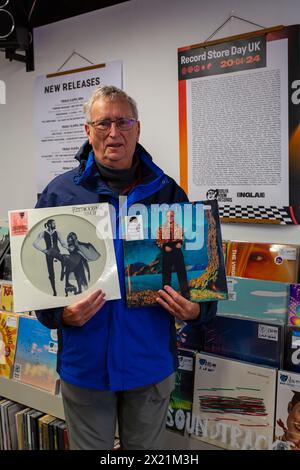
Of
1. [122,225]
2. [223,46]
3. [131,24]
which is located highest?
[131,24]

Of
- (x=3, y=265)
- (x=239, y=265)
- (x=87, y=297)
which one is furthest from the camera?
(x=3, y=265)

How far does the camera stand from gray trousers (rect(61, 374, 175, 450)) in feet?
4.23

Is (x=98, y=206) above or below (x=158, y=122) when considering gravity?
below

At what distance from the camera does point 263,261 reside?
1745mm

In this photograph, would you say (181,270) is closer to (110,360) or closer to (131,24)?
(110,360)

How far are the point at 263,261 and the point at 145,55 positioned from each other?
3.75 ft

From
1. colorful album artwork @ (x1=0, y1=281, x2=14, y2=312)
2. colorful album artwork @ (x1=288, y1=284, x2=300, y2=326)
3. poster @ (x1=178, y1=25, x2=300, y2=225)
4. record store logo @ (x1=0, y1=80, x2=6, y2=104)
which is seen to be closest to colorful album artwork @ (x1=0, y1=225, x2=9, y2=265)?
A: colorful album artwork @ (x1=0, y1=281, x2=14, y2=312)

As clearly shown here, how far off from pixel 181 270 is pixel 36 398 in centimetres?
121

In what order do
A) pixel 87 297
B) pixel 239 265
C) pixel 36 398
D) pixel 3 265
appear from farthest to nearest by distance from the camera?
1. pixel 3 265
2. pixel 36 398
3. pixel 239 265
4. pixel 87 297

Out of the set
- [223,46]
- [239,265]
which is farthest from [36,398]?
[223,46]

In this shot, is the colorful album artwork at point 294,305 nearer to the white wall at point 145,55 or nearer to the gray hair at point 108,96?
the white wall at point 145,55

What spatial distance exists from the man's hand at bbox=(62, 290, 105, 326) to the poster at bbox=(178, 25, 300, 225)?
879mm

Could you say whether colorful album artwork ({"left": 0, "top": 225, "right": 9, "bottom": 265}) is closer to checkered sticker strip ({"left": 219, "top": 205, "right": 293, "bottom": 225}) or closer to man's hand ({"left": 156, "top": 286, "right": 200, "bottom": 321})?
checkered sticker strip ({"left": 219, "top": 205, "right": 293, "bottom": 225})

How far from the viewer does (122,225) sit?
1.26m
